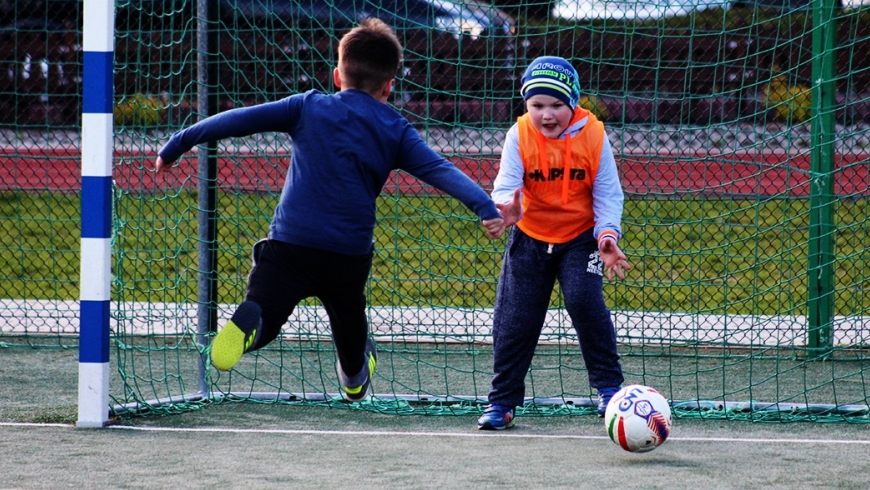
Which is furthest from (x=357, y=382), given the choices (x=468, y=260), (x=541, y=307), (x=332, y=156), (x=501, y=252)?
(x=468, y=260)

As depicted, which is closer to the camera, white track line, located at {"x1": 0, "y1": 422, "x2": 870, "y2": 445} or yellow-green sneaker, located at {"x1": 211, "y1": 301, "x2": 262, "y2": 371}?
yellow-green sneaker, located at {"x1": 211, "y1": 301, "x2": 262, "y2": 371}

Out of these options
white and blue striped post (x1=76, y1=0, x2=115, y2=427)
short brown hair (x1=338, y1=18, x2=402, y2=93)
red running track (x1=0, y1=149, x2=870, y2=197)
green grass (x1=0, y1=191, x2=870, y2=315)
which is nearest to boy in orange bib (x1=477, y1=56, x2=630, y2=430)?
short brown hair (x1=338, y1=18, x2=402, y2=93)

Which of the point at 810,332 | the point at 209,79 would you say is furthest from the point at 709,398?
the point at 209,79

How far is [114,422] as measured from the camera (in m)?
4.55

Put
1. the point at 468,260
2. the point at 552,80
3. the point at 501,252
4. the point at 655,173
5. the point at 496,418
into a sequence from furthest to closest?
the point at 468,260
the point at 655,173
the point at 501,252
the point at 496,418
the point at 552,80

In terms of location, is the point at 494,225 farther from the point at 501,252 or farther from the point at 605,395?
the point at 501,252

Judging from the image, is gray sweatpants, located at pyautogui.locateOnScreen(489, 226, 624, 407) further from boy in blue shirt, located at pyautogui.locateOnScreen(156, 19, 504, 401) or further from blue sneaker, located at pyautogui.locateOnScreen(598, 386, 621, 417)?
boy in blue shirt, located at pyautogui.locateOnScreen(156, 19, 504, 401)

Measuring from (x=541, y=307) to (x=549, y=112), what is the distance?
811 mm

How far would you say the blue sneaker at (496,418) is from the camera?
4488 millimetres

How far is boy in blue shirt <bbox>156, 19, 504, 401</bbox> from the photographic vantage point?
370cm

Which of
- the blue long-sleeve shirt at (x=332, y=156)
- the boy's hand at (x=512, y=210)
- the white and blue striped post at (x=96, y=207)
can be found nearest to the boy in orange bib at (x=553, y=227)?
the boy's hand at (x=512, y=210)

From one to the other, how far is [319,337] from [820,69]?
3.28 meters

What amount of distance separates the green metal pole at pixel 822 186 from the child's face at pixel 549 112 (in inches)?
85.6

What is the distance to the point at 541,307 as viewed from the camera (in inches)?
178
